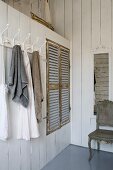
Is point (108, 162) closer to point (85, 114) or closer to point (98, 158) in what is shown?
point (98, 158)

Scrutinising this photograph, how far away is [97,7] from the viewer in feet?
11.4

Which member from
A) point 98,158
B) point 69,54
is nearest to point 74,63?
point 69,54

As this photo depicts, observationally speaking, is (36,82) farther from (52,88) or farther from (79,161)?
(79,161)

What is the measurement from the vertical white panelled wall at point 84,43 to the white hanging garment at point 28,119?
1532 mm

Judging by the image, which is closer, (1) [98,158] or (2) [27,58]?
(2) [27,58]

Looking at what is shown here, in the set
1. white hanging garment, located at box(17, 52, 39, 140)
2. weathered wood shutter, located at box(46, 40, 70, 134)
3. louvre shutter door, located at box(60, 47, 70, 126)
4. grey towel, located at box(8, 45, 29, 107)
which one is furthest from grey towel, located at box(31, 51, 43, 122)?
louvre shutter door, located at box(60, 47, 70, 126)

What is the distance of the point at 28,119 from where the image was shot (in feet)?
7.39

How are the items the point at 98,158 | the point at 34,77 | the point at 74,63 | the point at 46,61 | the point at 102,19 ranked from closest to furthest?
the point at 34,77 → the point at 46,61 → the point at 98,158 → the point at 102,19 → the point at 74,63

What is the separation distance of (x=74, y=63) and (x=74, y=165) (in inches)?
73.6

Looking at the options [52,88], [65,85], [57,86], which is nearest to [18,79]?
[52,88]

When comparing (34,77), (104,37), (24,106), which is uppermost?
(104,37)

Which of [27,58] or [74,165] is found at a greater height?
[27,58]

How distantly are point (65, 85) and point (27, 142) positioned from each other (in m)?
1.45

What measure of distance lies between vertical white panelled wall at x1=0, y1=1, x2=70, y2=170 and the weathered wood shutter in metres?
0.12
